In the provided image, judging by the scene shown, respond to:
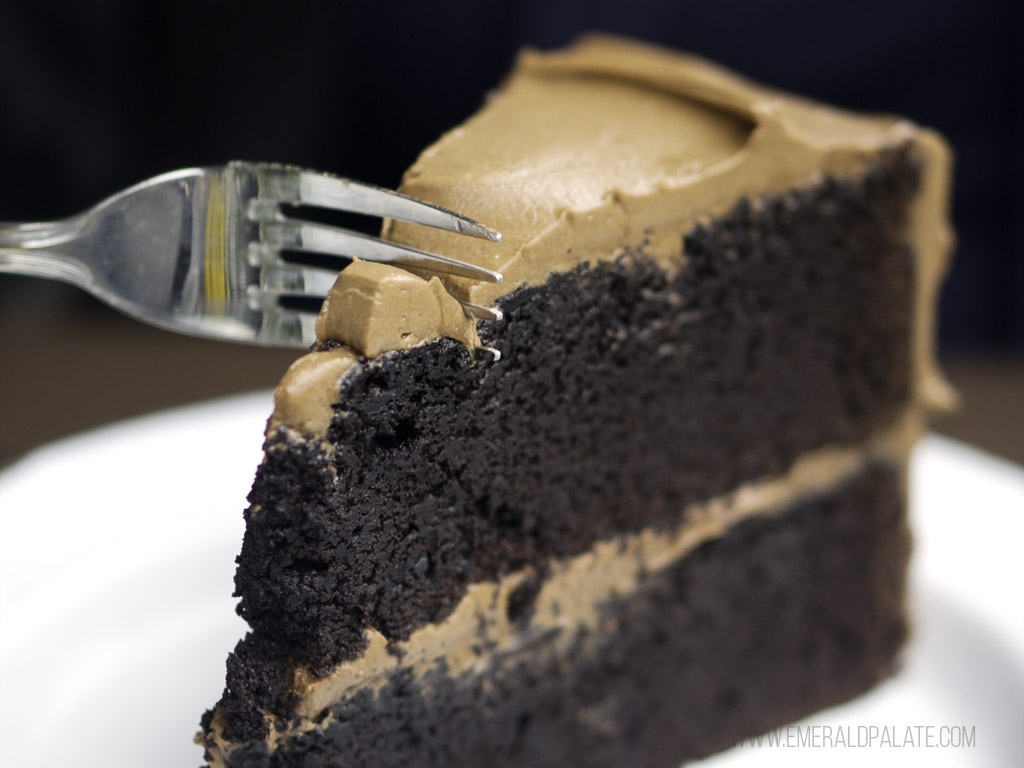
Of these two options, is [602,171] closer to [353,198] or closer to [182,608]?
[353,198]

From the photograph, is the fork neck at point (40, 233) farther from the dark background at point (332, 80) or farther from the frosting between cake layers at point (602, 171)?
the dark background at point (332, 80)

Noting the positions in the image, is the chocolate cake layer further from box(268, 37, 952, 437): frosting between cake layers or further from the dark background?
the dark background

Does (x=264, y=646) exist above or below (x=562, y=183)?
below

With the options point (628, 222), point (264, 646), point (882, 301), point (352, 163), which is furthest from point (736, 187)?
point (352, 163)

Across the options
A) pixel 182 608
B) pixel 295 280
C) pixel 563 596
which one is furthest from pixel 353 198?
pixel 182 608

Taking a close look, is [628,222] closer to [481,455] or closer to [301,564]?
[481,455]

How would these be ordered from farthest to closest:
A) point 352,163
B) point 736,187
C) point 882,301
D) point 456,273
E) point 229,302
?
point 352,163, point 882,301, point 736,187, point 229,302, point 456,273
